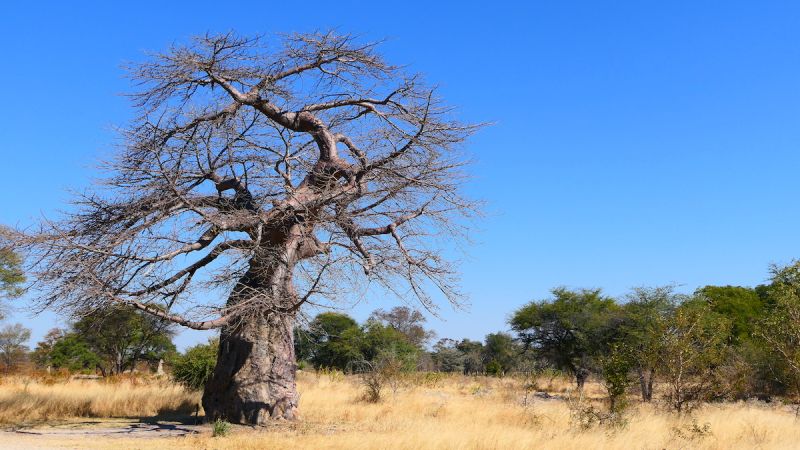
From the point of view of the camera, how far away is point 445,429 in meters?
9.91

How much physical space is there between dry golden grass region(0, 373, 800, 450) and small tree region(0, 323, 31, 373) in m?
39.4

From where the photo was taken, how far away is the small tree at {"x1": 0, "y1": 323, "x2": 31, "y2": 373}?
163 feet

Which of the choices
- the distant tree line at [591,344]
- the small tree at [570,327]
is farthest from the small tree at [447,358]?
the small tree at [570,327]

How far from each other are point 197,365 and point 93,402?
236 cm

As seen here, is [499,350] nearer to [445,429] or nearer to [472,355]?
[472,355]

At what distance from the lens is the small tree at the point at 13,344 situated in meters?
49.8

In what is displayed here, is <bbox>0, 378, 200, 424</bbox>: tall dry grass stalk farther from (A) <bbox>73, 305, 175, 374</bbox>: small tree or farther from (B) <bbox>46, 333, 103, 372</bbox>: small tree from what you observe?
(B) <bbox>46, 333, 103, 372</bbox>: small tree

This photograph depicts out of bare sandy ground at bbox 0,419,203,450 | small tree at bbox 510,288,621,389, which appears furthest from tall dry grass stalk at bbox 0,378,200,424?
small tree at bbox 510,288,621,389

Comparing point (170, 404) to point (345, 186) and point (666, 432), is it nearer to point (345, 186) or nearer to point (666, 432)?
point (345, 186)

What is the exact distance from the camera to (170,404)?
1455 cm

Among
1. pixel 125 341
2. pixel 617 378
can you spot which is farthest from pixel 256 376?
pixel 125 341

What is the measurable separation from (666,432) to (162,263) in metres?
8.25

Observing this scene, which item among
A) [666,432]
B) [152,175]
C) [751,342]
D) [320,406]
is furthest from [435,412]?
[751,342]

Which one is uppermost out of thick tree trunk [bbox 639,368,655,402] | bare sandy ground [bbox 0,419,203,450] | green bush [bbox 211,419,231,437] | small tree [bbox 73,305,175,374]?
small tree [bbox 73,305,175,374]
